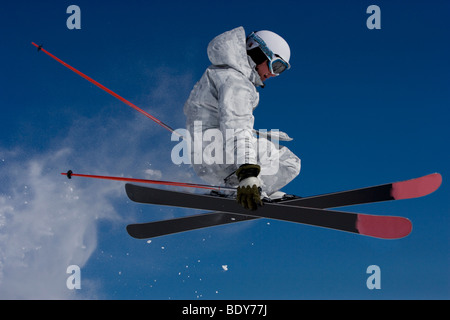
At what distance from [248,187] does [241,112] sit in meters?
0.84

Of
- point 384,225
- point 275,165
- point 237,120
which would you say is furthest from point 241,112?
point 384,225

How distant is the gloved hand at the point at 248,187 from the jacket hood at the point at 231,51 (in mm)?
1169

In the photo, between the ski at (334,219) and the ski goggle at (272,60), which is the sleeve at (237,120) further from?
the ski at (334,219)

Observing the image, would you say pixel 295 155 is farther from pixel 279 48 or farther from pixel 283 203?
pixel 279 48

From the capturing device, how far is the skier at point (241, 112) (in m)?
5.03

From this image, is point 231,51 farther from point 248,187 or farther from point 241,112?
point 248,187

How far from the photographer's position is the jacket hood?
5.45 metres

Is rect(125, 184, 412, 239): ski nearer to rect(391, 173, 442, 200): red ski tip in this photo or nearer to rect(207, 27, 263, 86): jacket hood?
rect(391, 173, 442, 200): red ski tip

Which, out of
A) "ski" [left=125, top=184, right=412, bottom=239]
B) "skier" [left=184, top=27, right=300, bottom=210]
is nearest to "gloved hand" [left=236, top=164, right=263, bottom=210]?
"skier" [left=184, top=27, right=300, bottom=210]

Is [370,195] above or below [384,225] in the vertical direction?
above

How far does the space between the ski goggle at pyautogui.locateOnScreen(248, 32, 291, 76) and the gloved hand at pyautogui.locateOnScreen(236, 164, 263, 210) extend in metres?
1.51

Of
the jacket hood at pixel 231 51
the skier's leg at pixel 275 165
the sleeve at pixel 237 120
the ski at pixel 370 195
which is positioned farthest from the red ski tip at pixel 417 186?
the jacket hood at pixel 231 51

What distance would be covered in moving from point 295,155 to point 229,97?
1586 mm

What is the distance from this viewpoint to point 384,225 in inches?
228
